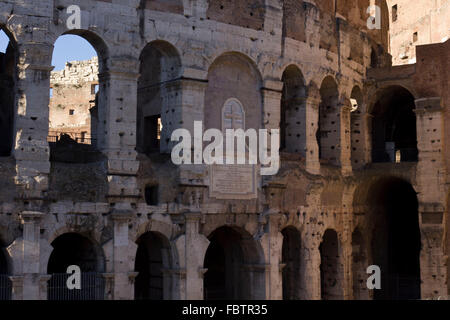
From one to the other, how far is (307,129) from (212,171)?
442 centimetres

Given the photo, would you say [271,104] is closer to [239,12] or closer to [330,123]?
[239,12]

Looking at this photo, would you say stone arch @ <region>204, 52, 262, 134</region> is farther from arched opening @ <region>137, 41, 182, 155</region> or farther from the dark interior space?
the dark interior space

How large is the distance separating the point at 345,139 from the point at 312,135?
2.11 metres

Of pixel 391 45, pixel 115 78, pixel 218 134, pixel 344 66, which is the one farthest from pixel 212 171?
pixel 391 45

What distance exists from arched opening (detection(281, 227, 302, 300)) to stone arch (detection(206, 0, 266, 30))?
665cm

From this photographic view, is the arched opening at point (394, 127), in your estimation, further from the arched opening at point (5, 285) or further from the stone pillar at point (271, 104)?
the arched opening at point (5, 285)

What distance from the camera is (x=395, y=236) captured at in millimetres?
26938

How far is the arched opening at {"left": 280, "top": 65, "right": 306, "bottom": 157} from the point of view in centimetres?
2178

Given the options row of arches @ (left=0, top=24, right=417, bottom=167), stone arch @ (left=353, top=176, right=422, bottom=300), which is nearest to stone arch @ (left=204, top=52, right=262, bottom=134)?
row of arches @ (left=0, top=24, right=417, bottom=167)

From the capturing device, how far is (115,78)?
17188 millimetres

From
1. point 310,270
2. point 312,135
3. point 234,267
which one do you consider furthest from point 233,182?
point 310,270

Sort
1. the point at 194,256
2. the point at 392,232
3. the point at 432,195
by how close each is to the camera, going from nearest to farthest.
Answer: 1. the point at 194,256
2. the point at 432,195
3. the point at 392,232

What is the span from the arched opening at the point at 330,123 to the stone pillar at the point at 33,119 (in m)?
10.5
